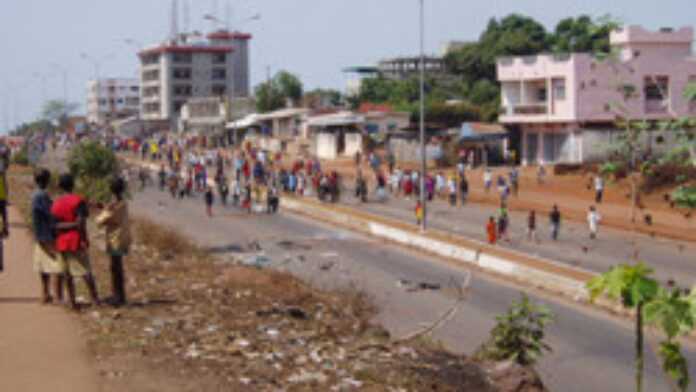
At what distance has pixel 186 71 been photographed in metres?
119

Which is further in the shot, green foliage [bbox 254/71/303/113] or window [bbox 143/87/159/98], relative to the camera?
window [bbox 143/87/159/98]

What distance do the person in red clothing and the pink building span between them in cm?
3487

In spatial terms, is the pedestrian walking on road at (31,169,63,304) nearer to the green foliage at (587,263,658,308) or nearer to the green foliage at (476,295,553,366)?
the green foliage at (476,295,553,366)

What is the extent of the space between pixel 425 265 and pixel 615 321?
305 inches

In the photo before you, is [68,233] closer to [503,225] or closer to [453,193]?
[503,225]

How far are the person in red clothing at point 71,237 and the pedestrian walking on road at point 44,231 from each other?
0.07 m

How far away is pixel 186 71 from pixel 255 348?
11251cm

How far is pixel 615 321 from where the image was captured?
1698 centimetres

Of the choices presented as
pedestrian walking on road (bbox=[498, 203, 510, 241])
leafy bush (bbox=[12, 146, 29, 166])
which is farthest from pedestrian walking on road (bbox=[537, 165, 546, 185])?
leafy bush (bbox=[12, 146, 29, 166])

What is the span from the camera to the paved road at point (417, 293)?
13852mm

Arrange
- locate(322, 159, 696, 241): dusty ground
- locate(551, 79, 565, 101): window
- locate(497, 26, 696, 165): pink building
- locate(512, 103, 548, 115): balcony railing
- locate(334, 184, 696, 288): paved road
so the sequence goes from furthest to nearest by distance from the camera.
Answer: locate(512, 103, 548, 115): balcony railing < locate(551, 79, 565, 101): window < locate(497, 26, 696, 165): pink building < locate(322, 159, 696, 241): dusty ground < locate(334, 184, 696, 288): paved road

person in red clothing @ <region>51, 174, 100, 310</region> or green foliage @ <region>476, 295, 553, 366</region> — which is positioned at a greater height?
person in red clothing @ <region>51, 174, 100, 310</region>

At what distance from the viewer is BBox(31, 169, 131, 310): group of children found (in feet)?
33.0

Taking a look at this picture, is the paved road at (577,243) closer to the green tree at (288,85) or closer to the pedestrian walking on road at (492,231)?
the pedestrian walking on road at (492,231)
